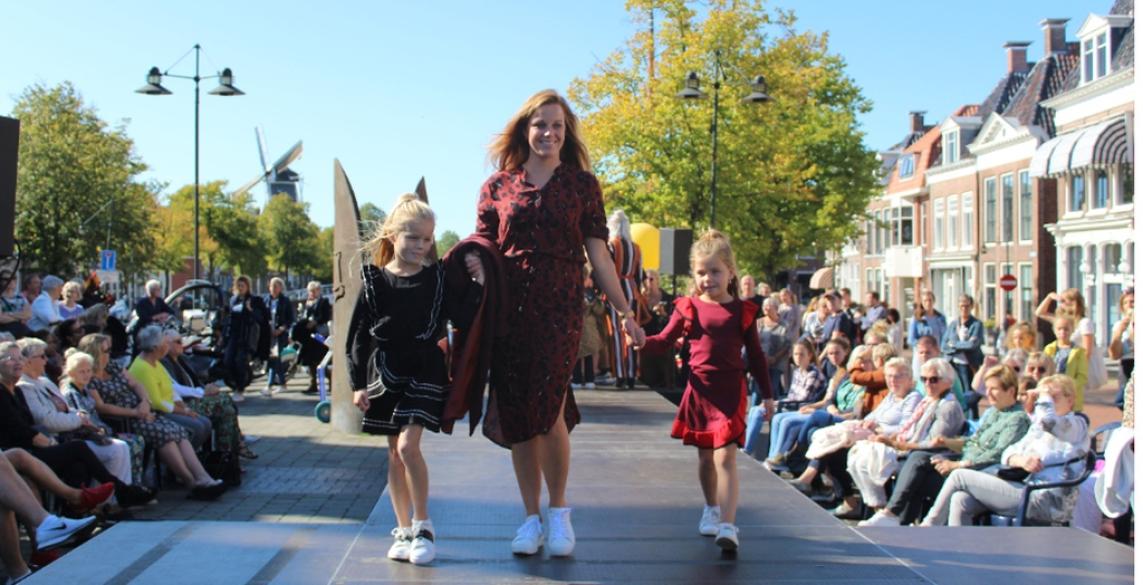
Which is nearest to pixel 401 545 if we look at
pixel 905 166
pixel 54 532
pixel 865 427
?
pixel 54 532

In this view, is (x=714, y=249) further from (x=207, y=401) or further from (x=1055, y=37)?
(x=1055, y=37)

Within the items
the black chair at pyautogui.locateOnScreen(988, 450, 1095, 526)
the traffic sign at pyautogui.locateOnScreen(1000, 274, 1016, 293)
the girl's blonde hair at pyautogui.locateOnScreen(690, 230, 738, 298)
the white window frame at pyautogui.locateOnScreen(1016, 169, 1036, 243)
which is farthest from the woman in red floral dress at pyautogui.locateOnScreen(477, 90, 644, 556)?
the white window frame at pyautogui.locateOnScreen(1016, 169, 1036, 243)

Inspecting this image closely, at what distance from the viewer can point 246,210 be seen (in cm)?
6662

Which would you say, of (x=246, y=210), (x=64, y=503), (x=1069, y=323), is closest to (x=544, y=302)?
(x=64, y=503)

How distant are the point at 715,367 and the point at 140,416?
5.13 m

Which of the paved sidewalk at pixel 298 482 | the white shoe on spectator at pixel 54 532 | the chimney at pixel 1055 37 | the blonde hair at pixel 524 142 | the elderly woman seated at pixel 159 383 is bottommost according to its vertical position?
the paved sidewalk at pixel 298 482

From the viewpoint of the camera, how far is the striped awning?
3266 cm

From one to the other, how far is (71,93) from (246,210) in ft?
101

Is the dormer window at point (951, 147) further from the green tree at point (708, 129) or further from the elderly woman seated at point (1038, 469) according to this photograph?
the elderly woman seated at point (1038, 469)

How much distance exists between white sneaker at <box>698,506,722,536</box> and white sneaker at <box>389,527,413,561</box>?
131 centimetres

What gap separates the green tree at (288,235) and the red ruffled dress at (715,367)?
257ft

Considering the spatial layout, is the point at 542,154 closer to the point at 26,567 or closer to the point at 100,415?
the point at 26,567

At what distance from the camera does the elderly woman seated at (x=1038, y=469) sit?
269 inches

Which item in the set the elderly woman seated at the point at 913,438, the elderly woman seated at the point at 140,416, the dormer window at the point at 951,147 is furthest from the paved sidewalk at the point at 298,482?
the dormer window at the point at 951,147
